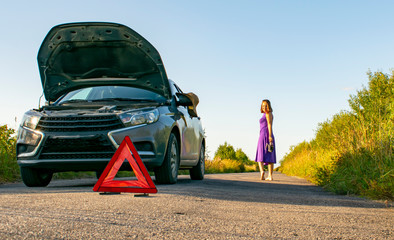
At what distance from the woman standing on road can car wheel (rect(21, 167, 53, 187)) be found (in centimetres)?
569

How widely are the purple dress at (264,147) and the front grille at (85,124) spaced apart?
18.4 feet

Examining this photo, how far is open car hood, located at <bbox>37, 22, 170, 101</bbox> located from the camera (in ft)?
20.7

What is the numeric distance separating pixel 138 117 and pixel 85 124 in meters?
0.73

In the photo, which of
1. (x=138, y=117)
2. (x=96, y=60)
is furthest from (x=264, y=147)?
(x=138, y=117)

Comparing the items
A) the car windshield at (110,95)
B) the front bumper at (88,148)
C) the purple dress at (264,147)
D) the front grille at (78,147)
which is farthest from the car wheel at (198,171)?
the front grille at (78,147)

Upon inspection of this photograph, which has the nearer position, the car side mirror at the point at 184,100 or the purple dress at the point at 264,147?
the car side mirror at the point at 184,100

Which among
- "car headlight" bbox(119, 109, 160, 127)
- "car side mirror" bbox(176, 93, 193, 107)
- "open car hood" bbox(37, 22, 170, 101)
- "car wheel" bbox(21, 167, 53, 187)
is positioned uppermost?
"open car hood" bbox(37, 22, 170, 101)

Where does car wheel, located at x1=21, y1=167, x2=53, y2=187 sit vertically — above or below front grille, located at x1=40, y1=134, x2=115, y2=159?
below

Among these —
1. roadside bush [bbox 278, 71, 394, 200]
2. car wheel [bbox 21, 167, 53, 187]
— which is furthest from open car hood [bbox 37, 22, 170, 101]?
roadside bush [bbox 278, 71, 394, 200]

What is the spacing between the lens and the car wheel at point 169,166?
6.11 m

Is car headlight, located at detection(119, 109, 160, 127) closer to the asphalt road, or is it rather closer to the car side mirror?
the car side mirror

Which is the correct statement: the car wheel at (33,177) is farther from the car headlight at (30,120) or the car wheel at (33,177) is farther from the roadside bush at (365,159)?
the roadside bush at (365,159)

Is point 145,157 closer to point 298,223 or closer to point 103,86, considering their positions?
point 103,86

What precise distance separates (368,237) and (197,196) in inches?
91.7
